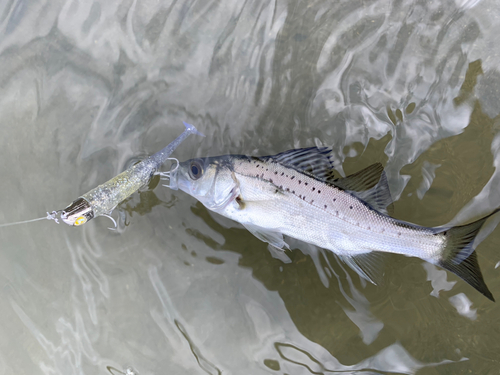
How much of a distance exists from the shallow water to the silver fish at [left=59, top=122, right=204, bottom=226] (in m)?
0.33

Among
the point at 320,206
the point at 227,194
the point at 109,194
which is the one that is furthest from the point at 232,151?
the point at 109,194

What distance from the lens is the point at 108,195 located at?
1.67 m

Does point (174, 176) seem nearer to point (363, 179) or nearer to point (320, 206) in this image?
point (320, 206)

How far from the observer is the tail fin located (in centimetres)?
167

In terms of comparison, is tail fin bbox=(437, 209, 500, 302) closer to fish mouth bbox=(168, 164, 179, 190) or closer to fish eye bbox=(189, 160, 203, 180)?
fish eye bbox=(189, 160, 203, 180)

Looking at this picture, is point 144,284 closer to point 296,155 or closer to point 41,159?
point 41,159

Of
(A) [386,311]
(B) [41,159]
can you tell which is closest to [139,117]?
(B) [41,159]

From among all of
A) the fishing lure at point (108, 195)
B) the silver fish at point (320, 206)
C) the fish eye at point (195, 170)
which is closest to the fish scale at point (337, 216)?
the silver fish at point (320, 206)

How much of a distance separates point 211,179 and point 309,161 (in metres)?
0.57

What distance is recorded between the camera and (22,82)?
228 centimetres

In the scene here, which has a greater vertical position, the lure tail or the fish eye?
the lure tail

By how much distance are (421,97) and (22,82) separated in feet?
9.19

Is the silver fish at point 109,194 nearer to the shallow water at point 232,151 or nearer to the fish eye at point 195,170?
the fish eye at point 195,170

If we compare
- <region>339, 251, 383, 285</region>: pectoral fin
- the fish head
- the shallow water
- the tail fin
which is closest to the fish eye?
the fish head
